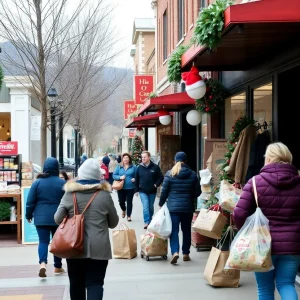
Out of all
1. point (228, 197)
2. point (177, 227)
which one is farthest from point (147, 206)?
point (228, 197)

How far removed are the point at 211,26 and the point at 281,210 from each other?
238 cm

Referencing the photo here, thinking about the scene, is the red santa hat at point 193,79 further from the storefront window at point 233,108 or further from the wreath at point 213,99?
the wreath at point 213,99

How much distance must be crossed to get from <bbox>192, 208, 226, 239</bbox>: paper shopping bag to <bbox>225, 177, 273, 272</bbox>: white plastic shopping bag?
2.43m

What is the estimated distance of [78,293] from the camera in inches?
207

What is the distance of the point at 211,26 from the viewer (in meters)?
6.11

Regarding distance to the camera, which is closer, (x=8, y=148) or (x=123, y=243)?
(x=123, y=243)

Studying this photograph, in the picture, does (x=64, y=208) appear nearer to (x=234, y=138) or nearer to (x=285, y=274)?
(x=285, y=274)

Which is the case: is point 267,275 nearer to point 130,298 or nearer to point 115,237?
point 130,298

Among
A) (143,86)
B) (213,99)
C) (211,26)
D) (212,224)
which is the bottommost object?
(212,224)

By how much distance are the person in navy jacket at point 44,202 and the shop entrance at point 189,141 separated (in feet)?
29.0

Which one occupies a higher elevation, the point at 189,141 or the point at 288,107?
the point at 288,107

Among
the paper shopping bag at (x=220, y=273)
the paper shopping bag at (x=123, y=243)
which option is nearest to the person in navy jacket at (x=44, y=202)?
the paper shopping bag at (x=123, y=243)

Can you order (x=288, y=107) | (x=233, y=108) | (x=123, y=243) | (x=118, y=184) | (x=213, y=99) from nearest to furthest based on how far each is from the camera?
(x=288, y=107) < (x=123, y=243) < (x=233, y=108) < (x=213, y=99) < (x=118, y=184)

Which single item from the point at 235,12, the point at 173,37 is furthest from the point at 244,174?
the point at 173,37
